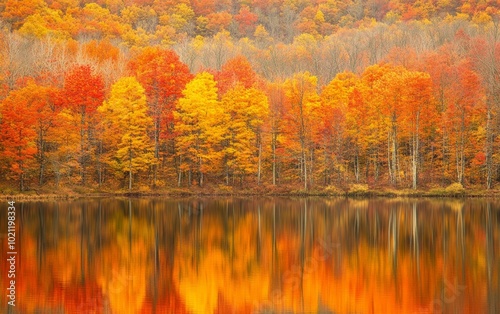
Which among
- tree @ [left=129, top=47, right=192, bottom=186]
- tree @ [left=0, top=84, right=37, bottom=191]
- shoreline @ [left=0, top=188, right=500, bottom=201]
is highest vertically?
tree @ [left=129, top=47, right=192, bottom=186]

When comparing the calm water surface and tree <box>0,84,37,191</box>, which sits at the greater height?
tree <box>0,84,37,191</box>

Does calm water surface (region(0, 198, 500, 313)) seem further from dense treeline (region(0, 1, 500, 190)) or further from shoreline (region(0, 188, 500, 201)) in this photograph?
dense treeline (region(0, 1, 500, 190))

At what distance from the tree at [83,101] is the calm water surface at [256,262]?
17951 millimetres

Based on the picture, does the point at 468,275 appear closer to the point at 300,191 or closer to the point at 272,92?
the point at 300,191

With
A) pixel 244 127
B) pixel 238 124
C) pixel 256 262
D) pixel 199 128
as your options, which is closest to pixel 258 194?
pixel 244 127

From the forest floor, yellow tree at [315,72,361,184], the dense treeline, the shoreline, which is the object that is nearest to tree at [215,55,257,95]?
the dense treeline

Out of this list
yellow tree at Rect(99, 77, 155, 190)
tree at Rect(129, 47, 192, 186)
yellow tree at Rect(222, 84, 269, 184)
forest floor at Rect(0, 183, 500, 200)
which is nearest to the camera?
forest floor at Rect(0, 183, 500, 200)

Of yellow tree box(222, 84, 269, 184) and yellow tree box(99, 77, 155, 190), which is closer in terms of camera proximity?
yellow tree box(99, 77, 155, 190)

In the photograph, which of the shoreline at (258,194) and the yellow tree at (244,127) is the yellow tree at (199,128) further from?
the shoreline at (258,194)

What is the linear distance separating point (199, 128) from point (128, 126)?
247 inches

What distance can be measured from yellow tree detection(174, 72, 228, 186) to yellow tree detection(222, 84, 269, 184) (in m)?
0.90

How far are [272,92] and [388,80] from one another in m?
11.5

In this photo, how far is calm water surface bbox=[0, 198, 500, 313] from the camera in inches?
727

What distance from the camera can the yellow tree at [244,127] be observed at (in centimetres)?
6241
